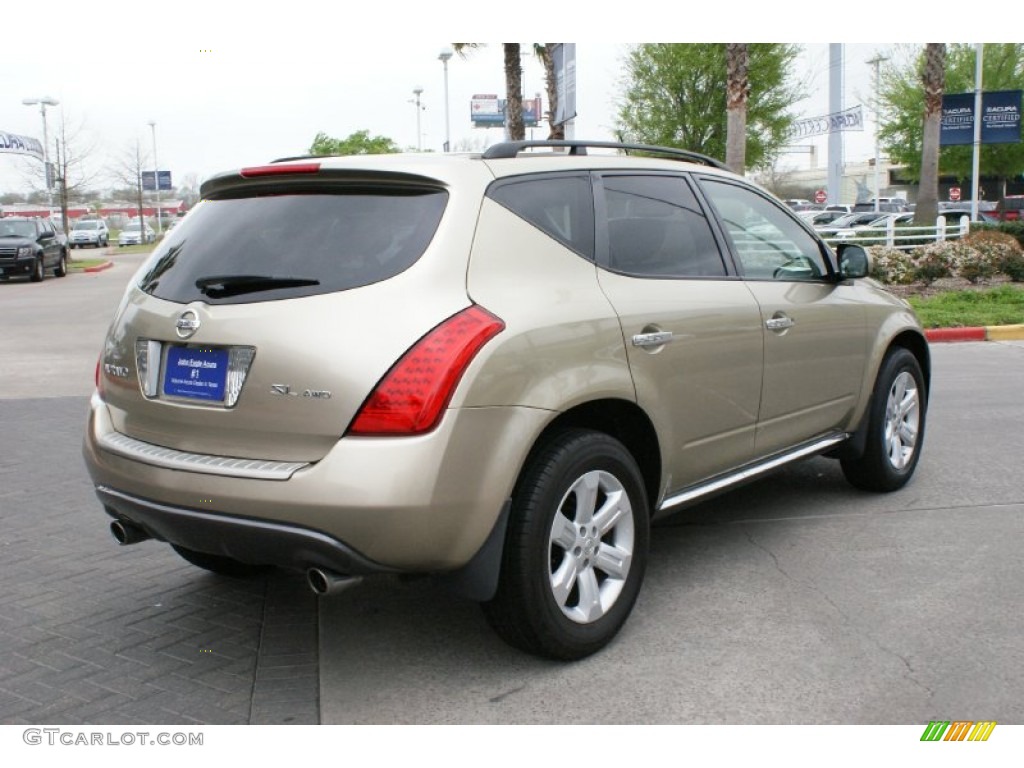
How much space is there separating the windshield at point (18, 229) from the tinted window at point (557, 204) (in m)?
27.1

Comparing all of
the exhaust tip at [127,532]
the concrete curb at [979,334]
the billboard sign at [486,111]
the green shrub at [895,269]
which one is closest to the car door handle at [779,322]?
the exhaust tip at [127,532]

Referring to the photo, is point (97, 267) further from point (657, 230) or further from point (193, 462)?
point (193, 462)

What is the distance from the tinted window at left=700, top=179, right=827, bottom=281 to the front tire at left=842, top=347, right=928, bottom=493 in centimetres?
77

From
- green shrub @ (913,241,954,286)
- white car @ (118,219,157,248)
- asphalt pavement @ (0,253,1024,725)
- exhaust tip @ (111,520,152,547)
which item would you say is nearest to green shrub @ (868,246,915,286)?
green shrub @ (913,241,954,286)

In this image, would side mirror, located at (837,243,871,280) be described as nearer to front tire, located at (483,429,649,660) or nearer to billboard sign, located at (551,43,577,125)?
front tire, located at (483,429,649,660)

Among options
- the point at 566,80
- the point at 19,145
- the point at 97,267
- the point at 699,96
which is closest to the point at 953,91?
the point at 699,96

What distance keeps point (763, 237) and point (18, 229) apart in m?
27.5

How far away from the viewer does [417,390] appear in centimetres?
320

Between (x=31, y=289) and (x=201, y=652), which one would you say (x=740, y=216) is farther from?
(x=31, y=289)

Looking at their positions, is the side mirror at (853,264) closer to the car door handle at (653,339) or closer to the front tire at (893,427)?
the front tire at (893,427)

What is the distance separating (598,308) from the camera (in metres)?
3.81

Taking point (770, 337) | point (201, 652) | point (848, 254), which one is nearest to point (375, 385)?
point (201, 652)

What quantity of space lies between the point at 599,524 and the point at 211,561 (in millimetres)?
1761

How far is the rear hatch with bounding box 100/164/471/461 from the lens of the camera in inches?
129
